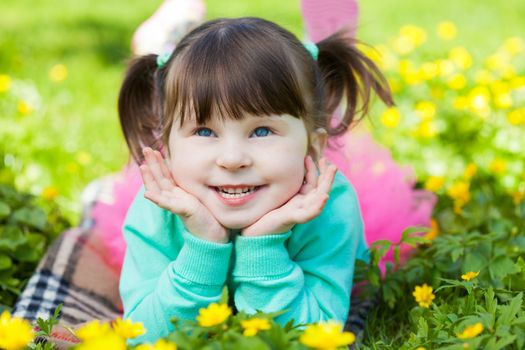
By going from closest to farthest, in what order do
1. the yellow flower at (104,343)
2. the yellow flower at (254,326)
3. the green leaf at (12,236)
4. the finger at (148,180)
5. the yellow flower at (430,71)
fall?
the yellow flower at (104,343), the yellow flower at (254,326), the finger at (148,180), the green leaf at (12,236), the yellow flower at (430,71)

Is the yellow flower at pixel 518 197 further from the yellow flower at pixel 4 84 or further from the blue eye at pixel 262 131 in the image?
the yellow flower at pixel 4 84

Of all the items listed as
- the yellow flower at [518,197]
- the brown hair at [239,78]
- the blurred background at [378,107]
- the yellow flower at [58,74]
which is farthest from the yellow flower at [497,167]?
the yellow flower at [58,74]

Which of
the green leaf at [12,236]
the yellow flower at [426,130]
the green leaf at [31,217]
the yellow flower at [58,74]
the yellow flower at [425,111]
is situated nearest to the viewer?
the green leaf at [12,236]

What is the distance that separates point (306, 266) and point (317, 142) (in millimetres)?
350

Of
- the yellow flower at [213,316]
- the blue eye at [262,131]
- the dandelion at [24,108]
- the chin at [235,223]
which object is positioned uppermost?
the blue eye at [262,131]

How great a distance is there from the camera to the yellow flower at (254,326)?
1.45 metres

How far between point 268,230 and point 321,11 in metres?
1.25

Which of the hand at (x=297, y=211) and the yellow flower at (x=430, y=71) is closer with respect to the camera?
the hand at (x=297, y=211)

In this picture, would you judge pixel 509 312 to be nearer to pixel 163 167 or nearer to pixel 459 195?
pixel 163 167

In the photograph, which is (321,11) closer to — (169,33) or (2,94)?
(169,33)

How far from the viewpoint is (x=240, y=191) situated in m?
1.97

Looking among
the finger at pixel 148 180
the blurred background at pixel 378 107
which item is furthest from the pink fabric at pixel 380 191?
the finger at pixel 148 180

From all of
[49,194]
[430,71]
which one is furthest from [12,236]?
[430,71]

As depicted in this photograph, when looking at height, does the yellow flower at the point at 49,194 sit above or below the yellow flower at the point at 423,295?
above
